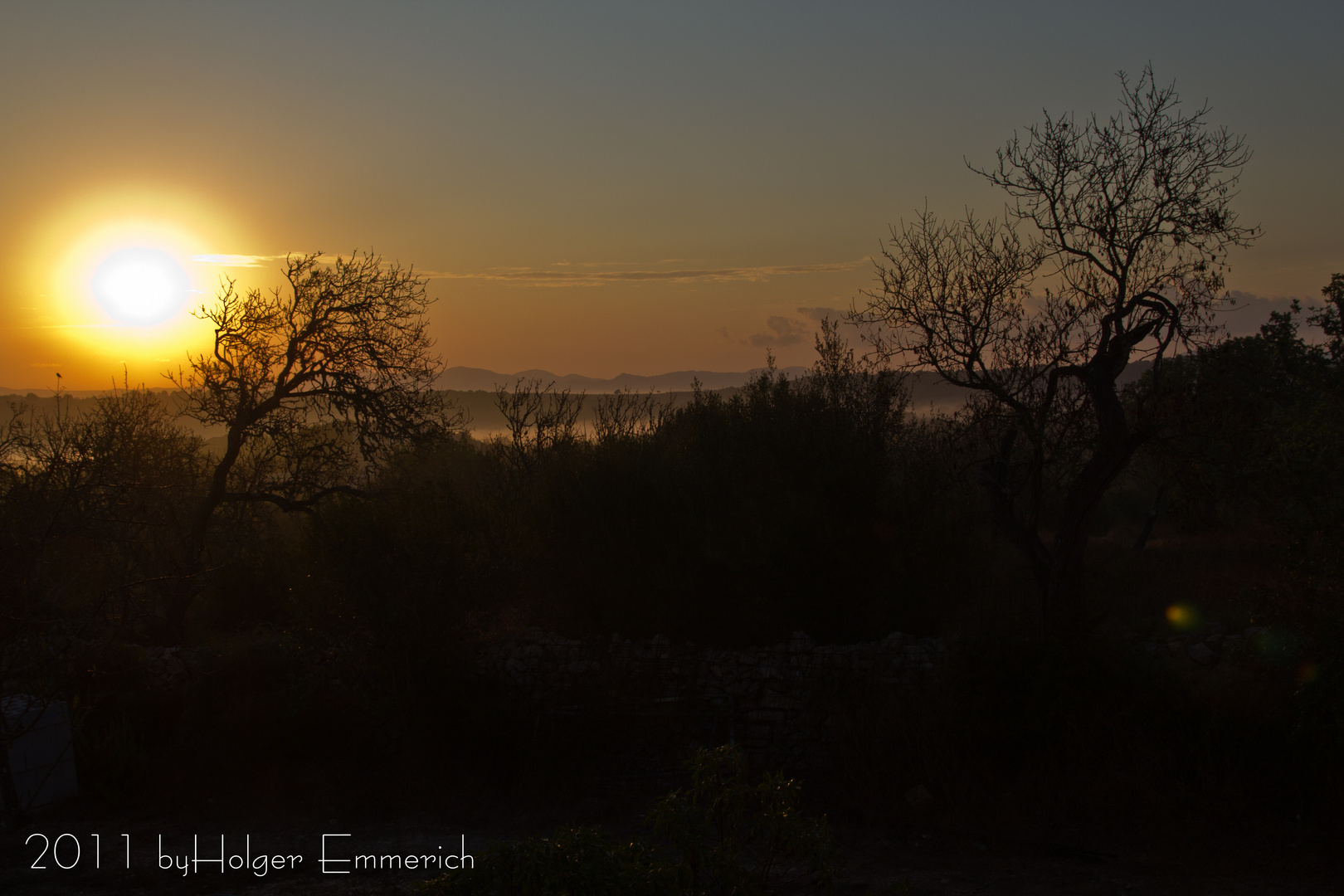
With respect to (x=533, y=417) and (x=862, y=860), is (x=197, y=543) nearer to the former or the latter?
(x=533, y=417)

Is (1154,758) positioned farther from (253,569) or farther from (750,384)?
(253,569)

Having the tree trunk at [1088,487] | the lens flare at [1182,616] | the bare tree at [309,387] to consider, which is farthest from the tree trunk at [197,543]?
Answer: the lens flare at [1182,616]

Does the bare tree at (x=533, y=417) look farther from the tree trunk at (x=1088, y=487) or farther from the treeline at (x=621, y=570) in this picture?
the tree trunk at (x=1088, y=487)

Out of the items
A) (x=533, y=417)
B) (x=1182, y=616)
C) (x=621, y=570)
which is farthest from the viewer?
(x=533, y=417)

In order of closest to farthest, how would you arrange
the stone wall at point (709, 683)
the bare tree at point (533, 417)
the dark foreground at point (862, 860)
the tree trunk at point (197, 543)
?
the dark foreground at point (862, 860) < the stone wall at point (709, 683) < the tree trunk at point (197, 543) < the bare tree at point (533, 417)

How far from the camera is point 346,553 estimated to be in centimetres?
1301

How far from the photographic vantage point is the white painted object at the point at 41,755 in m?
11.8

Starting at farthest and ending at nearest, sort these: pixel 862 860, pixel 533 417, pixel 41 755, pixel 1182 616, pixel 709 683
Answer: pixel 533 417
pixel 1182 616
pixel 709 683
pixel 41 755
pixel 862 860

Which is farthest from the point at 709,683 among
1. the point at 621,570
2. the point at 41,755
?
the point at 41,755

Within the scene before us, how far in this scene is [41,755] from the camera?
478 inches

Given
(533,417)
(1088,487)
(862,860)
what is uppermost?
(533,417)

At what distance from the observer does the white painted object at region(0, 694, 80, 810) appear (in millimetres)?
11836

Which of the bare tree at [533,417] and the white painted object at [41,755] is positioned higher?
the bare tree at [533,417]

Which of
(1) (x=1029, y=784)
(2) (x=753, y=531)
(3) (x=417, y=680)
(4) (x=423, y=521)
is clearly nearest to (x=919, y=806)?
(1) (x=1029, y=784)
